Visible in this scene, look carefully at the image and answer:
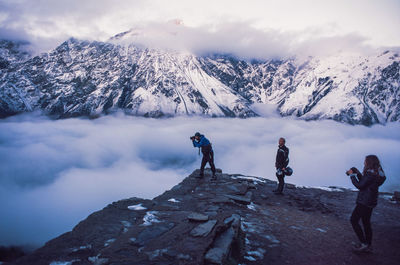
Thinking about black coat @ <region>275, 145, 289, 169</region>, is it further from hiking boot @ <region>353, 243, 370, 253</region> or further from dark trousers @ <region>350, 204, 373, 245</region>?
hiking boot @ <region>353, 243, 370, 253</region>

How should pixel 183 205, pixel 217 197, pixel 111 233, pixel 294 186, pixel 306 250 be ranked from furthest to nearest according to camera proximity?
pixel 294 186 < pixel 217 197 < pixel 183 205 < pixel 111 233 < pixel 306 250

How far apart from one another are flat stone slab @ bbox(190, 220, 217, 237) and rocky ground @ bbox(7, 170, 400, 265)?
0.08 ft

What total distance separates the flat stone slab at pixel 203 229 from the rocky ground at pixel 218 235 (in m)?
0.02

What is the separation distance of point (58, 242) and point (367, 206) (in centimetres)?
864

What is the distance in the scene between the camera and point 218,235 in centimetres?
591

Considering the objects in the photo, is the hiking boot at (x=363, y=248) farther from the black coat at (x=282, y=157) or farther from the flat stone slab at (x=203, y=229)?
the black coat at (x=282, y=157)

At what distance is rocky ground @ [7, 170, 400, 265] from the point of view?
539 cm

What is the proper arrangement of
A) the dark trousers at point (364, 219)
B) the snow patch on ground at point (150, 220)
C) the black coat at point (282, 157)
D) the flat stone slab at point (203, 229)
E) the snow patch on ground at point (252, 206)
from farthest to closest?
the black coat at point (282, 157), the snow patch on ground at point (252, 206), the snow patch on ground at point (150, 220), the dark trousers at point (364, 219), the flat stone slab at point (203, 229)

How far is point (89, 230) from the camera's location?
7.49 m

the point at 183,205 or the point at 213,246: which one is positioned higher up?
the point at 213,246

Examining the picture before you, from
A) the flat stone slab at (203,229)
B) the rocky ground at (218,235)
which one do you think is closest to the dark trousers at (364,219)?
the rocky ground at (218,235)

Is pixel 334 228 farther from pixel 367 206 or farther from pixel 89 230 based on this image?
pixel 89 230

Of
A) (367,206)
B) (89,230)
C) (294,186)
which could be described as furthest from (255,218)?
(294,186)

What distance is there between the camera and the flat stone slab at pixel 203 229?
5833 millimetres
